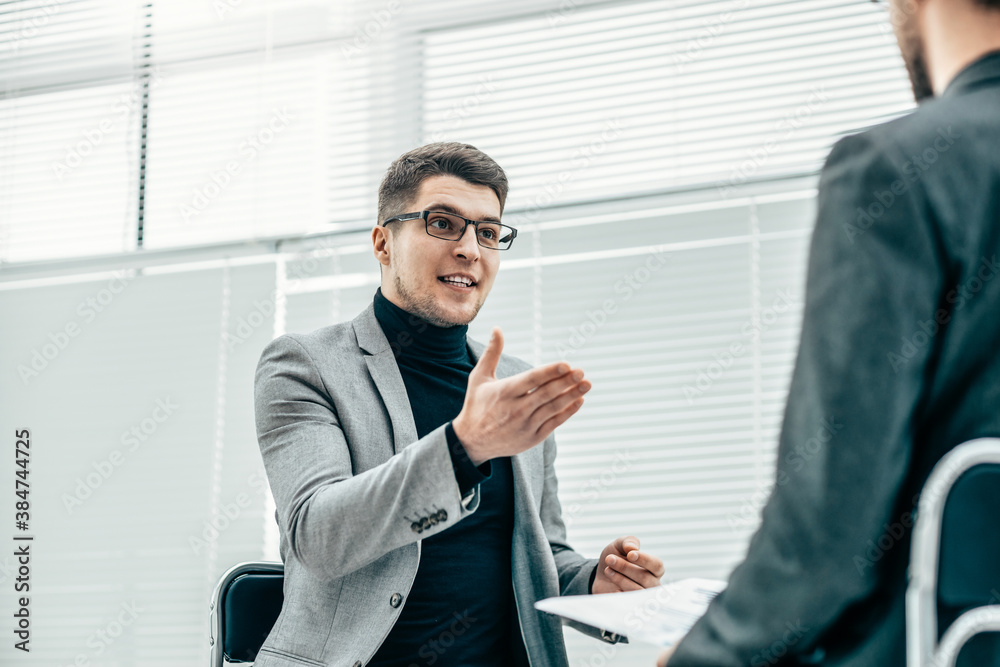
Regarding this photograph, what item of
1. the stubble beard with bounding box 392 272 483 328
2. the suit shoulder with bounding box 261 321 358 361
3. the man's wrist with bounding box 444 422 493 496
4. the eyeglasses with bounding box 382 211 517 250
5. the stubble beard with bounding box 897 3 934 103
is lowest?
the man's wrist with bounding box 444 422 493 496

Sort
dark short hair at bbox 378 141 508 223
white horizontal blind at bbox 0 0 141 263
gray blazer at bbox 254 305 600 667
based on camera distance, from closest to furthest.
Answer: gray blazer at bbox 254 305 600 667 < dark short hair at bbox 378 141 508 223 < white horizontal blind at bbox 0 0 141 263

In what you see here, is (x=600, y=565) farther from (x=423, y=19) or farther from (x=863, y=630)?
(x=423, y=19)

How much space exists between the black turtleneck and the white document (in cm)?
28

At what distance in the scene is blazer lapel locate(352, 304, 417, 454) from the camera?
62.1 inches

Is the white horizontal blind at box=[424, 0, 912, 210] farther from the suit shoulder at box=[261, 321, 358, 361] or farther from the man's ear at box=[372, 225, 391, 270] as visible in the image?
the suit shoulder at box=[261, 321, 358, 361]

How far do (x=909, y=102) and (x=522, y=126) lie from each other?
3.65ft

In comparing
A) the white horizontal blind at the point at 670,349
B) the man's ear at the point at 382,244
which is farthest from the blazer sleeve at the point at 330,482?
the white horizontal blind at the point at 670,349

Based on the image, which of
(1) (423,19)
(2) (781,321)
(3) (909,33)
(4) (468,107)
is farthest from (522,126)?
(3) (909,33)

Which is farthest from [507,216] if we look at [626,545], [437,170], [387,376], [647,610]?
[647,610]

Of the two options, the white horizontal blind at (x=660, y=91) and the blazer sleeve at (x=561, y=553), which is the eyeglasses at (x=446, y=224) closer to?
the blazer sleeve at (x=561, y=553)

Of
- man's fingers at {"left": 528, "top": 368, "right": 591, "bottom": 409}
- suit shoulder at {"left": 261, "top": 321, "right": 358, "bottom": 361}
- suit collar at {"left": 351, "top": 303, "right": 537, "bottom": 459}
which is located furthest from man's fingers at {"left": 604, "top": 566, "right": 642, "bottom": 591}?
suit shoulder at {"left": 261, "top": 321, "right": 358, "bottom": 361}

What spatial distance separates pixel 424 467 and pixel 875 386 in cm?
73

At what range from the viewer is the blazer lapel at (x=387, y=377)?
5.18ft

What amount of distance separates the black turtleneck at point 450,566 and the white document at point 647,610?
28cm
